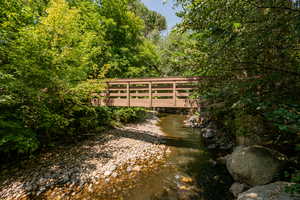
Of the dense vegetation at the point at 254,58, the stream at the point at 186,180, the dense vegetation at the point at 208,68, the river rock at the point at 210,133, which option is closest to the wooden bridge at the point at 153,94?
the dense vegetation at the point at 208,68

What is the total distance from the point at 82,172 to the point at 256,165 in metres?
4.66

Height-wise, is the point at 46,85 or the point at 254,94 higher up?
the point at 46,85

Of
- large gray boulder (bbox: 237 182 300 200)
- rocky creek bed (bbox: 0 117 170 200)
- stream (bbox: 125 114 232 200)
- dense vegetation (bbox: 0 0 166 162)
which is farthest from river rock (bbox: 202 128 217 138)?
dense vegetation (bbox: 0 0 166 162)

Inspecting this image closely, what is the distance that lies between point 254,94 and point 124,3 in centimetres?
1014

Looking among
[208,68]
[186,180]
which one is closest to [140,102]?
[186,180]

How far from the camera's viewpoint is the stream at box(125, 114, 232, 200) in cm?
336

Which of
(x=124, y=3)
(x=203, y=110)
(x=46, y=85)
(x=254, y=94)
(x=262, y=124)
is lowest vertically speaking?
(x=262, y=124)

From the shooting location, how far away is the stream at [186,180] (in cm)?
336

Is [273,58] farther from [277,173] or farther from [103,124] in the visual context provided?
[103,124]

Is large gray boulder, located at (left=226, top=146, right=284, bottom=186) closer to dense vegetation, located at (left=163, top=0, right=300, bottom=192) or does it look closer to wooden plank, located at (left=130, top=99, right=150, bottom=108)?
dense vegetation, located at (left=163, top=0, right=300, bottom=192)

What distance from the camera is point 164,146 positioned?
20.5 feet

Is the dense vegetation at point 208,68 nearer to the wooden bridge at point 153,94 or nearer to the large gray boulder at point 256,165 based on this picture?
the large gray boulder at point 256,165

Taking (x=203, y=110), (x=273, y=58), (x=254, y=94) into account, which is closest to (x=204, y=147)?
(x=203, y=110)

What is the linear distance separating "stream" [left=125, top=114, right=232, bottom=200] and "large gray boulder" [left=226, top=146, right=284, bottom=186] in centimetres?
64
